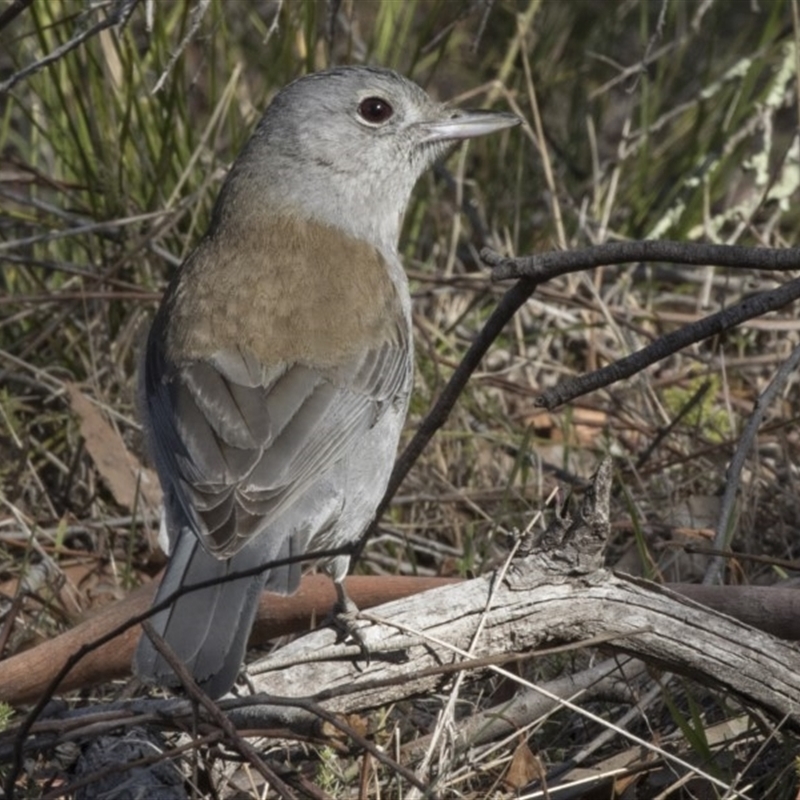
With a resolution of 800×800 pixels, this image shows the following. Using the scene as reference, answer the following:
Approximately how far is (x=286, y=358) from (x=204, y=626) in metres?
0.95

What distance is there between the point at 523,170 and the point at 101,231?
1996mm

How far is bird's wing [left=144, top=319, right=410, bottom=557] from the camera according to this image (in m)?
4.09

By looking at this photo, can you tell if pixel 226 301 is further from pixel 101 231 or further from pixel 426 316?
pixel 426 316

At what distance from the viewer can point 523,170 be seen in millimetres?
7191

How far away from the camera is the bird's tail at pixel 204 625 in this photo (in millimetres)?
3693

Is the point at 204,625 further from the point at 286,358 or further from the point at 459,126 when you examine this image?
the point at 459,126

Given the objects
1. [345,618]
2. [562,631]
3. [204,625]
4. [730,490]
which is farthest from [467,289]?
[204,625]

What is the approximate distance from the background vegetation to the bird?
1.37 ft

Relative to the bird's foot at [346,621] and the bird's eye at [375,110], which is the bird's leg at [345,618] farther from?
the bird's eye at [375,110]

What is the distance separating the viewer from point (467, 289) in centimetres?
644

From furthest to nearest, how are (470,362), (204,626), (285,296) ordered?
(285,296) → (470,362) → (204,626)

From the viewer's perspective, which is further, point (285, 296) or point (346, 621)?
point (285, 296)

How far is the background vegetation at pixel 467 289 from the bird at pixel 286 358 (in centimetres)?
42

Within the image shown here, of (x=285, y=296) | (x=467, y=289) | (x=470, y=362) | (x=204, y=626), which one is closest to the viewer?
(x=204, y=626)
